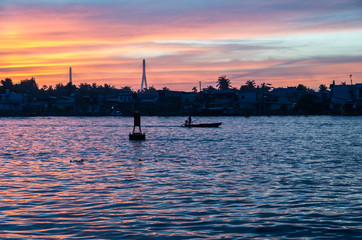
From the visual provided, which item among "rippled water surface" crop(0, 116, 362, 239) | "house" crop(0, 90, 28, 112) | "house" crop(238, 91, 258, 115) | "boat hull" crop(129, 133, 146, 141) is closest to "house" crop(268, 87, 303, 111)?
"house" crop(238, 91, 258, 115)

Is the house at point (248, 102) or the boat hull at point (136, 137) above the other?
the house at point (248, 102)

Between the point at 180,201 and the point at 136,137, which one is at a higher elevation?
the point at 136,137

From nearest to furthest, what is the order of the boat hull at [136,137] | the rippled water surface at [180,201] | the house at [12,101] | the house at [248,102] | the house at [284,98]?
the rippled water surface at [180,201], the boat hull at [136,137], the house at [248,102], the house at [284,98], the house at [12,101]

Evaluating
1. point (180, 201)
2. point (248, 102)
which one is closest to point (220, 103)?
point (248, 102)

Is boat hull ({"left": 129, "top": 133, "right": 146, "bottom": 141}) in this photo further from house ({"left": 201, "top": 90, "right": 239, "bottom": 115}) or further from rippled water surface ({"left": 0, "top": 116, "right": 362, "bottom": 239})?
house ({"left": 201, "top": 90, "right": 239, "bottom": 115})

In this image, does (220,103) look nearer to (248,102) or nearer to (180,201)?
(248,102)

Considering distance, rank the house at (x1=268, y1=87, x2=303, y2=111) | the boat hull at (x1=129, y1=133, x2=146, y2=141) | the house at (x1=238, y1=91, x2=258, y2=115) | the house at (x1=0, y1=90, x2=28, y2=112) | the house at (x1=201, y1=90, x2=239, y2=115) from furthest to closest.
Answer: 1. the house at (x1=0, y1=90, x2=28, y2=112)
2. the house at (x1=268, y1=87, x2=303, y2=111)
3. the house at (x1=238, y1=91, x2=258, y2=115)
4. the house at (x1=201, y1=90, x2=239, y2=115)
5. the boat hull at (x1=129, y1=133, x2=146, y2=141)

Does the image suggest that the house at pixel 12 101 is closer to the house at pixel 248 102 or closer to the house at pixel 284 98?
the house at pixel 248 102

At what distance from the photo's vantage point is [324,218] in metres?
13.9

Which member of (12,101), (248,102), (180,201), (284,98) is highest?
(12,101)

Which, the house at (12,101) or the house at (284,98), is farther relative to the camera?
the house at (12,101)

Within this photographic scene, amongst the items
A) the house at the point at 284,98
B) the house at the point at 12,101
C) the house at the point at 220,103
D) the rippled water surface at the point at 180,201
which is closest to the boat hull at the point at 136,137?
the rippled water surface at the point at 180,201

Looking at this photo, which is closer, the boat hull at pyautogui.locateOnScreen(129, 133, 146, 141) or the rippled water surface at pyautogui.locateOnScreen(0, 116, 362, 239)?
the rippled water surface at pyautogui.locateOnScreen(0, 116, 362, 239)

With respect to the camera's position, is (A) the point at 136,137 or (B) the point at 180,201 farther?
(A) the point at 136,137
